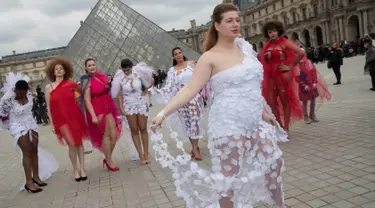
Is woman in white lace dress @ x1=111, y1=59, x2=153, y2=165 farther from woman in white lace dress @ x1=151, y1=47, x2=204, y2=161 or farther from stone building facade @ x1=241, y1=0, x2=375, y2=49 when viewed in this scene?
stone building facade @ x1=241, y1=0, x2=375, y2=49

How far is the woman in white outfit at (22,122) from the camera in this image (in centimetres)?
484

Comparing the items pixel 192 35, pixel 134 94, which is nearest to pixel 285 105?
pixel 134 94

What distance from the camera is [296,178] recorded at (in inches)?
150

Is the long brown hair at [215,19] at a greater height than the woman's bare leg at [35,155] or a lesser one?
greater

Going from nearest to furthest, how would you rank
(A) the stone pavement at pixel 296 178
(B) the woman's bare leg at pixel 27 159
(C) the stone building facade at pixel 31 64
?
(A) the stone pavement at pixel 296 178, (B) the woman's bare leg at pixel 27 159, (C) the stone building facade at pixel 31 64

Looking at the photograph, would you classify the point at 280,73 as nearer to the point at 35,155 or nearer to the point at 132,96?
the point at 132,96

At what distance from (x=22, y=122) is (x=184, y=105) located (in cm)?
233

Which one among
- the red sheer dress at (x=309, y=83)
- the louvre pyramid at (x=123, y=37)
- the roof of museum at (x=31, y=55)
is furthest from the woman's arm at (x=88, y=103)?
the roof of museum at (x=31, y=55)

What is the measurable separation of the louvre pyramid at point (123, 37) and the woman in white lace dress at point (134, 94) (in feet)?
76.1

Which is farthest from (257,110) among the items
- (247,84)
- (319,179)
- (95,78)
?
(95,78)

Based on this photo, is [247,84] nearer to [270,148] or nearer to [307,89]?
[270,148]

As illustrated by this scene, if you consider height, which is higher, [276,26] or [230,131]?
[276,26]

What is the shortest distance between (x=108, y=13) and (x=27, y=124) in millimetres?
26401

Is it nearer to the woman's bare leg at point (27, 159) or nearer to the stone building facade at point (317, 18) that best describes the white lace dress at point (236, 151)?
the woman's bare leg at point (27, 159)
